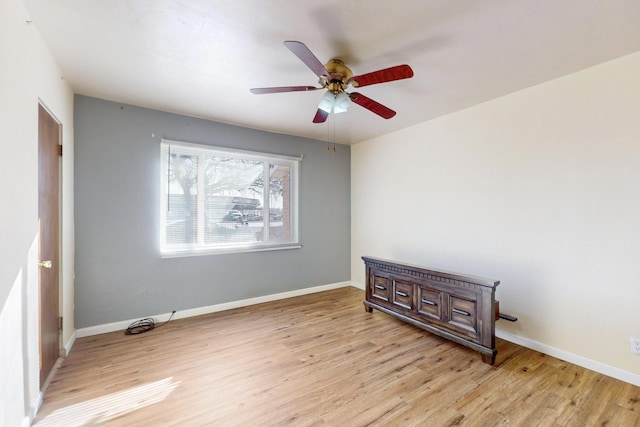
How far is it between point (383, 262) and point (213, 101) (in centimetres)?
270

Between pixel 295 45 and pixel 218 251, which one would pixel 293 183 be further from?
pixel 295 45

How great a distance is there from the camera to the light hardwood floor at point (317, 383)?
68.2 inches

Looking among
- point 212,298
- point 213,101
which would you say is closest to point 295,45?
point 213,101

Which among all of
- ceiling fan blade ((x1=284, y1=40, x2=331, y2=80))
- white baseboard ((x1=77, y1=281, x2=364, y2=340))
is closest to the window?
white baseboard ((x1=77, y1=281, x2=364, y2=340))

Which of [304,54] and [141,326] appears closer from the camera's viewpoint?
[304,54]

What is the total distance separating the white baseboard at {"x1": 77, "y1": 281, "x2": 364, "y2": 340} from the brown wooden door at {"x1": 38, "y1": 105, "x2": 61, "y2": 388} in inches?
19.4

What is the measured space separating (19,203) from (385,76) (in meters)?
2.38

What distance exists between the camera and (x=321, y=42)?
77.1 inches

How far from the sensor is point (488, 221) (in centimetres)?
299

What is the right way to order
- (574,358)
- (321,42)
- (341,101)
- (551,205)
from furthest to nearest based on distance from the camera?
1. (551,205)
2. (574,358)
3. (341,101)
4. (321,42)

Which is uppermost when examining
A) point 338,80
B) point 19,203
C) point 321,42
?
point 321,42

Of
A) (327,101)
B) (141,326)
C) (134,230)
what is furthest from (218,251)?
(327,101)

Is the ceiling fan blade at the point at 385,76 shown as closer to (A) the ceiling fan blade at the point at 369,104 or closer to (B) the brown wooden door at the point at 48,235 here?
(A) the ceiling fan blade at the point at 369,104

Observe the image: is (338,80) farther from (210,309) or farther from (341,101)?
(210,309)
